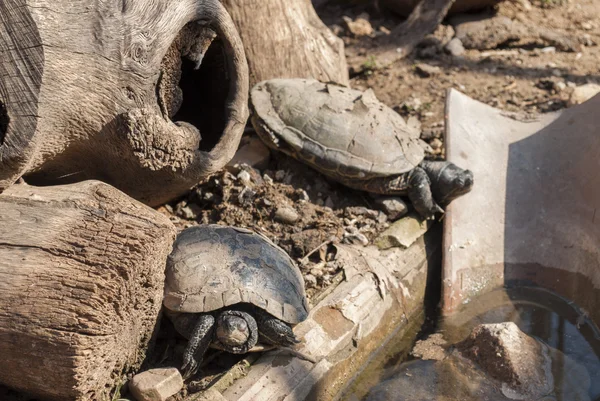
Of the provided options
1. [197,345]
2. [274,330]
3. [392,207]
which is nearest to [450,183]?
[392,207]

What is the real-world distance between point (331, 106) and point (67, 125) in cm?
203

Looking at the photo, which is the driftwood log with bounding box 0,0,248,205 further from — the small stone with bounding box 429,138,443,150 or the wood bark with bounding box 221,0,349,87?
the small stone with bounding box 429,138,443,150

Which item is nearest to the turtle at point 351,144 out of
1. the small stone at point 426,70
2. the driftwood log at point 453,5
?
the small stone at point 426,70

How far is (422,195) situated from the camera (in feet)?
15.6

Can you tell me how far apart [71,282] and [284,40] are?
9.68ft

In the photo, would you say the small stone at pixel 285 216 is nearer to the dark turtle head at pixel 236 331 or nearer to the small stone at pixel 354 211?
the small stone at pixel 354 211

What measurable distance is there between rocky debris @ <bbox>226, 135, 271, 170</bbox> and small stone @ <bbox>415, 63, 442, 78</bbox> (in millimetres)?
2104

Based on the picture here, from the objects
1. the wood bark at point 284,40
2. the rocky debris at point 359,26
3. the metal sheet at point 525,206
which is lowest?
the metal sheet at point 525,206

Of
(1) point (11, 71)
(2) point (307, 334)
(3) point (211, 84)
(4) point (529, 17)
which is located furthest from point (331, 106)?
(4) point (529, 17)

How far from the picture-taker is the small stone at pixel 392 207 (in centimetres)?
484

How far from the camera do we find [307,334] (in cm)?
369

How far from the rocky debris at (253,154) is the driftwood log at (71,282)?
1.74 meters

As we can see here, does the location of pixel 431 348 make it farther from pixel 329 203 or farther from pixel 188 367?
pixel 188 367

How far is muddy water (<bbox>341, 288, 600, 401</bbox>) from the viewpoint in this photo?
3.87 m
